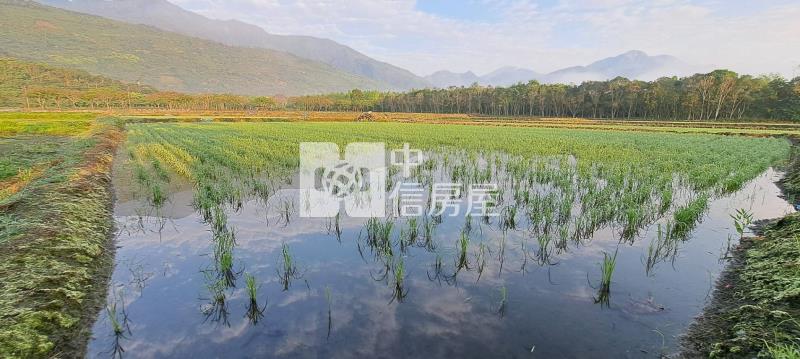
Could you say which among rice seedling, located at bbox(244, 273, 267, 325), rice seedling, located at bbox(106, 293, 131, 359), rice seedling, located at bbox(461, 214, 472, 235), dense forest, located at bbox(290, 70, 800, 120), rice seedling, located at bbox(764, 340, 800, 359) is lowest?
rice seedling, located at bbox(106, 293, 131, 359)

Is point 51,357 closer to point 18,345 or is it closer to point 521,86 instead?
point 18,345

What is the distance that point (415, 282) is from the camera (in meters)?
5.37

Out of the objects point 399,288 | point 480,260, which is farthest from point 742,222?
point 399,288

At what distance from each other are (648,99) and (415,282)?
74135mm

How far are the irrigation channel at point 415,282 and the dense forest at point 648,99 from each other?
64.1 metres

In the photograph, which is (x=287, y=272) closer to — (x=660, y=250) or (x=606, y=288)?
(x=606, y=288)

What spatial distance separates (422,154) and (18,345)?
16432 mm

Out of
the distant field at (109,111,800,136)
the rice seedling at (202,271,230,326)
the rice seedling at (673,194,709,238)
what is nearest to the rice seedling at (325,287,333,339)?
the rice seedling at (202,271,230,326)

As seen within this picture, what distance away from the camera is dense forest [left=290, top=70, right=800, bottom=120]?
54969 mm

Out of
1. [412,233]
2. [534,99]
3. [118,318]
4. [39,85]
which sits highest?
[39,85]

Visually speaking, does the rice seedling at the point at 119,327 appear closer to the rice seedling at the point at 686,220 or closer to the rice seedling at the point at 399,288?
the rice seedling at the point at 399,288

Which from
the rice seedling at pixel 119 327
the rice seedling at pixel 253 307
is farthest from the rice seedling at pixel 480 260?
the rice seedling at pixel 119 327

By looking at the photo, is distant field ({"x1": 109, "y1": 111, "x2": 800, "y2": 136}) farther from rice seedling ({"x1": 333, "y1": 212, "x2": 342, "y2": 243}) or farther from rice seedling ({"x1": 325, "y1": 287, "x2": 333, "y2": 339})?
rice seedling ({"x1": 325, "y1": 287, "x2": 333, "y2": 339})

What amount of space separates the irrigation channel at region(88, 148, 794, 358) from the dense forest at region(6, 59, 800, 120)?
64674 mm
